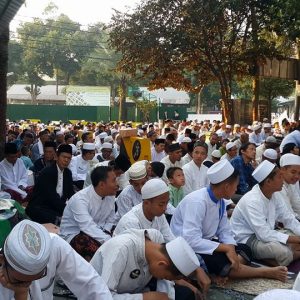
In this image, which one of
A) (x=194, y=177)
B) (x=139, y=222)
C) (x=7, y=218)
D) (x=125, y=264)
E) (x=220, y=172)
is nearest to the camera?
(x=125, y=264)

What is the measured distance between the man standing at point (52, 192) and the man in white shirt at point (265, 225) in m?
2.06

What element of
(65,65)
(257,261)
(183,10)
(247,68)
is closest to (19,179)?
(257,261)

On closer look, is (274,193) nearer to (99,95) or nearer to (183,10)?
(183,10)

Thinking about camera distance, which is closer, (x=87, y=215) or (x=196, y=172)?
(x=87, y=215)

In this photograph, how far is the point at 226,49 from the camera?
19.1 m

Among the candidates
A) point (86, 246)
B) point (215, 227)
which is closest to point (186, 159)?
point (215, 227)

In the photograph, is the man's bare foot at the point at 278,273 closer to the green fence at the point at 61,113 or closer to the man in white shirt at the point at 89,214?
the man in white shirt at the point at 89,214

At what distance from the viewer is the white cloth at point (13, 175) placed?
25.6 feet

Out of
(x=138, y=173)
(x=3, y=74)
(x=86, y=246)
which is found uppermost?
(x=3, y=74)

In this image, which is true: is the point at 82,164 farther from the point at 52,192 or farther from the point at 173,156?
the point at 52,192

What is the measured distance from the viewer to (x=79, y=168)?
8727 mm

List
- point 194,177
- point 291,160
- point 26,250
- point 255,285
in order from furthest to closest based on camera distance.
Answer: point 194,177 < point 291,160 < point 255,285 < point 26,250

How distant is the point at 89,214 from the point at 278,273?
5.73ft

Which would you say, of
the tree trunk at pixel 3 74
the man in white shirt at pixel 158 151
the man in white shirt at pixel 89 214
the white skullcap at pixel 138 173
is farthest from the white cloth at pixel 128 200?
the man in white shirt at pixel 158 151
